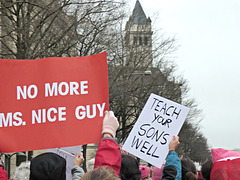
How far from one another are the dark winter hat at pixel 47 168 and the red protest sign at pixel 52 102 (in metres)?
1.02

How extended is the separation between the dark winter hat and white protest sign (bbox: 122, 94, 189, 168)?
1534 mm

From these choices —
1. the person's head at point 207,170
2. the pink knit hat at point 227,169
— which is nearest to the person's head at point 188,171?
the person's head at point 207,170

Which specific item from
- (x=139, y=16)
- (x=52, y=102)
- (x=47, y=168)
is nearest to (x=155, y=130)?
(x=52, y=102)

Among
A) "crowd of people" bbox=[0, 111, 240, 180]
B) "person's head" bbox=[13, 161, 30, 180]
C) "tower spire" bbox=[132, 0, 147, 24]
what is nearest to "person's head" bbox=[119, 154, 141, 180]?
"crowd of people" bbox=[0, 111, 240, 180]

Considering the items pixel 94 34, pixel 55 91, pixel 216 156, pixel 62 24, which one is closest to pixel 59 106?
pixel 55 91

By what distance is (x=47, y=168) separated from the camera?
3297mm

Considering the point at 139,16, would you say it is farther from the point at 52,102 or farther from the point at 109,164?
the point at 109,164

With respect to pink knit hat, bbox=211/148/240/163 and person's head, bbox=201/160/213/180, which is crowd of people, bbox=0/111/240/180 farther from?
person's head, bbox=201/160/213/180

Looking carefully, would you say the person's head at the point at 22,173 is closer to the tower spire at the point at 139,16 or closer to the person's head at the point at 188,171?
the person's head at the point at 188,171

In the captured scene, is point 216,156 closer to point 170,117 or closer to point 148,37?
point 170,117

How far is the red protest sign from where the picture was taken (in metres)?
4.43

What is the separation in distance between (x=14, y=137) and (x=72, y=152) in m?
0.81

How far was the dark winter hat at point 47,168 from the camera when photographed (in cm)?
328

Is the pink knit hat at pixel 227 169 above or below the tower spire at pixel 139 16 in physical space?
below
